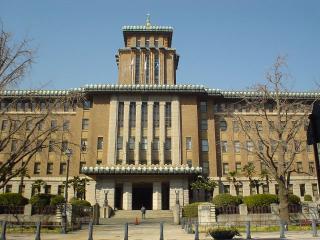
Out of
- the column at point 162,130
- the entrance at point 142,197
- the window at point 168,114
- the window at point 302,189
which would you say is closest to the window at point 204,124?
the window at point 168,114

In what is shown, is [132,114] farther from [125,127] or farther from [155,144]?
[155,144]

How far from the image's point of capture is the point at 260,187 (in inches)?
2098

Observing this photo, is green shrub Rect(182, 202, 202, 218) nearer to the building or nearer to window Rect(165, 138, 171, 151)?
the building

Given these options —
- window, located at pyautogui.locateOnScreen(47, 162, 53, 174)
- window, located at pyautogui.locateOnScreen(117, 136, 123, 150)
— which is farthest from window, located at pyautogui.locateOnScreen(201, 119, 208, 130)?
window, located at pyautogui.locateOnScreen(47, 162, 53, 174)

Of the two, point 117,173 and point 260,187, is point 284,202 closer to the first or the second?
point 117,173

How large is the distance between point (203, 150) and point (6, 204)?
102ft

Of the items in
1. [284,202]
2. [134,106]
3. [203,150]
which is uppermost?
[134,106]

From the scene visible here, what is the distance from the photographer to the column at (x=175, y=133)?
5062 cm

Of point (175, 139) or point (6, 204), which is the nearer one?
point (6, 204)

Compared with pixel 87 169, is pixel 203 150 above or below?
above

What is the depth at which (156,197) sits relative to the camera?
4456 cm

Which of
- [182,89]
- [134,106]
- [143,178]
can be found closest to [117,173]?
[143,178]

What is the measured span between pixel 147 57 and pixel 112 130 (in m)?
17.8

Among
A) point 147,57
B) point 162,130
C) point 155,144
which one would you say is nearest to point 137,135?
point 155,144
